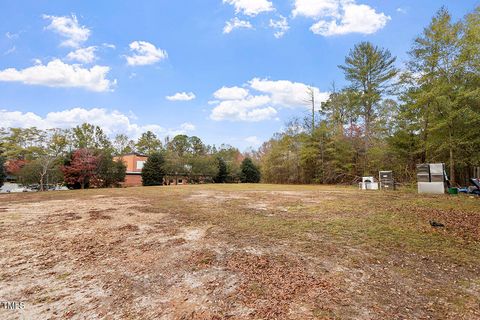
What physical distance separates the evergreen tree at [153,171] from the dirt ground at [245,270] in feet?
64.4

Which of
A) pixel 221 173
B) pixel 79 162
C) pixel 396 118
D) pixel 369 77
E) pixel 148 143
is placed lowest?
pixel 221 173

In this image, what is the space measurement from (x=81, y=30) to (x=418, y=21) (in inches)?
619

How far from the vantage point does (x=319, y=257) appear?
3045mm

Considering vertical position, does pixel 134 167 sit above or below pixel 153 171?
above

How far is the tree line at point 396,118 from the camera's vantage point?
10312mm

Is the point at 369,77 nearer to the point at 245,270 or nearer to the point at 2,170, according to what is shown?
the point at 245,270

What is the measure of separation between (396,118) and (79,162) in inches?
870

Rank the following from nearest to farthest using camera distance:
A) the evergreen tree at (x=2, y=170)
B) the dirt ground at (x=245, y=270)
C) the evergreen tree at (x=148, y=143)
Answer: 1. the dirt ground at (x=245, y=270)
2. the evergreen tree at (x=2, y=170)
3. the evergreen tree at (x=148, y=143)

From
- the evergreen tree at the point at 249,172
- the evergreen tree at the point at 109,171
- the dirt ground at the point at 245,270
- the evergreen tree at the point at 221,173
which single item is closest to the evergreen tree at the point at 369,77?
the evergreen tree at the point at 249,172

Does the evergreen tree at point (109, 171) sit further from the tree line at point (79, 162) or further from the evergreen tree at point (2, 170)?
the evergreen tree at point (2, 170)

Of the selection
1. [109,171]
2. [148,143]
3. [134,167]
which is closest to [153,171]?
[109,171]

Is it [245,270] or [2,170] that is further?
[2,170]

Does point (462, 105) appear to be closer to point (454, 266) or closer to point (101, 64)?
point (454, 266)

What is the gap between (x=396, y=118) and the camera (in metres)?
13.7
